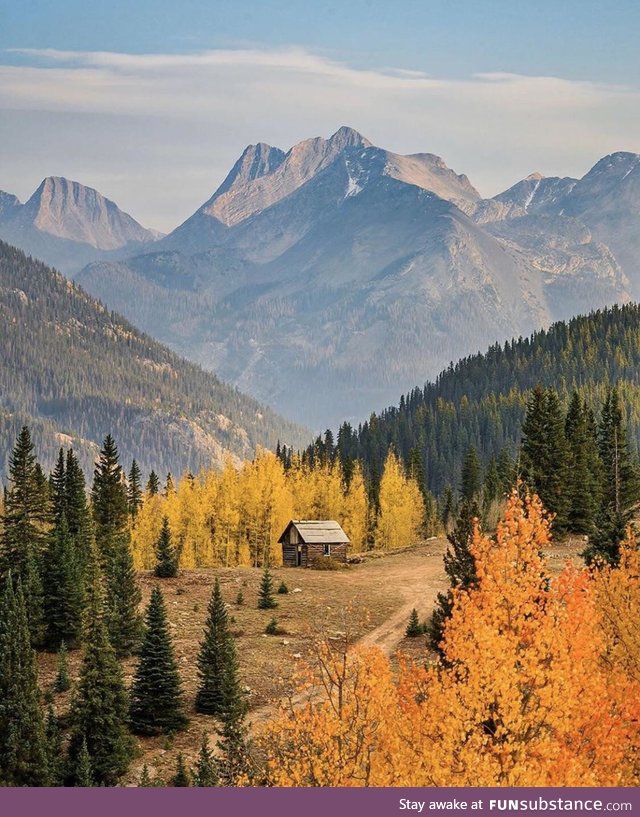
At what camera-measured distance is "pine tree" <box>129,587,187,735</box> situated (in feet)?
187

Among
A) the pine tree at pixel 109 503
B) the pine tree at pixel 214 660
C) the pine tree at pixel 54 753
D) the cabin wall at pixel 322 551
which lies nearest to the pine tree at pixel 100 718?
the pine tree at pixel 54 753

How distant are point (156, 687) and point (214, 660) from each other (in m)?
3.90

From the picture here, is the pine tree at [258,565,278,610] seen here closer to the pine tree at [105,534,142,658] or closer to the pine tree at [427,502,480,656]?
the pine tree at [105,534,142,658]

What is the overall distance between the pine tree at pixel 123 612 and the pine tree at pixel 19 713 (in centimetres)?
1184

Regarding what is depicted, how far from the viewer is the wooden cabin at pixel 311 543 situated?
117 m

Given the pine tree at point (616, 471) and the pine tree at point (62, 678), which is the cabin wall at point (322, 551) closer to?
the pine tree at point (616, 471)

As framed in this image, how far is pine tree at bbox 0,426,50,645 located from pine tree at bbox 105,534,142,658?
4.89 m

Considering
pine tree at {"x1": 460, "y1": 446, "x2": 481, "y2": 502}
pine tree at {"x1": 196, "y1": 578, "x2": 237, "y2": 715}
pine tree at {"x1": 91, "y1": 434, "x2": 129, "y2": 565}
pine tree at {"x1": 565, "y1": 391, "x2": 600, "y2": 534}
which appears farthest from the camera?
pine tree at {"x1": 460, "y1": 446, "x2": 481, "y2": 502}

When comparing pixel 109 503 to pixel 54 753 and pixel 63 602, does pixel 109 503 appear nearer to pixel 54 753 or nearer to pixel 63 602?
pixel 63 602

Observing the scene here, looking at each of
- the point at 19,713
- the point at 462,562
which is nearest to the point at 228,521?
the point at 462,562

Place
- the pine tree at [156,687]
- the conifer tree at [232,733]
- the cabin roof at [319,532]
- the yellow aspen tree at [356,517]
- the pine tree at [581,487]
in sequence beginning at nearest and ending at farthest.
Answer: the conifer tree at [232,733], the pine tree at [156,687], the pine tree at [581,487], the cabin roof at [319,532], the yellow aspen tree at [356,517]

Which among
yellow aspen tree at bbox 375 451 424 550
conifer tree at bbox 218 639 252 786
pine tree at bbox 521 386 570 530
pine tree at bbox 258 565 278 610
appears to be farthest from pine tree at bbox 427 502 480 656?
yellow aspen tree at bbox 375 451 424 550
